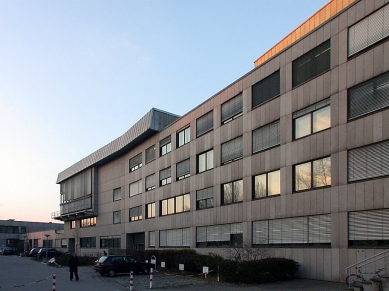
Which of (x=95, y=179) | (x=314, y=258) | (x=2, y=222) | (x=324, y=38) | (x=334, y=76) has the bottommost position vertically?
(x=2, y=222)

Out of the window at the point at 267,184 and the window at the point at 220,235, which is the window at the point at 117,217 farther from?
the window at the point at 267,184

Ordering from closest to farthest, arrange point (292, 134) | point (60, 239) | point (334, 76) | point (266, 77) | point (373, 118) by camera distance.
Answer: point (373, 118) → point (334, 76) → point (292, 134) → point (266, 77) → point (60, 239)

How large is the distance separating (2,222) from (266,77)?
100544 millimetres

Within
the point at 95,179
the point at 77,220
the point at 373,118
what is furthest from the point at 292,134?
the point at 77,220

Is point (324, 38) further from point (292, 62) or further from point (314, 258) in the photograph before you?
point (314, 258)

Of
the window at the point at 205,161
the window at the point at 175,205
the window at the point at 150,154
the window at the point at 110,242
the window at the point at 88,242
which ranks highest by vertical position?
the window at the point at 150,154

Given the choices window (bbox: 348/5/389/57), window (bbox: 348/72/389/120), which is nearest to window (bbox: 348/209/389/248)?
window (bbox: 348/72/389/120)

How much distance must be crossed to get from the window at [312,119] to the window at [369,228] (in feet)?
15.3

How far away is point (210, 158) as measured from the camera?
33.8m

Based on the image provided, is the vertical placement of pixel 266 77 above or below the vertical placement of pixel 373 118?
above

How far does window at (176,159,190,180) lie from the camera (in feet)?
123

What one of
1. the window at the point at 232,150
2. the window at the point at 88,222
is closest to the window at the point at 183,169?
the window at the point at 232,150

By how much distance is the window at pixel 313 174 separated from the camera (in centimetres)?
2198

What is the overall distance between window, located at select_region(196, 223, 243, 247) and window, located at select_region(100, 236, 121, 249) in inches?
806
